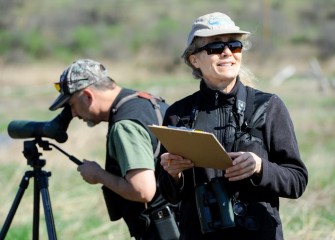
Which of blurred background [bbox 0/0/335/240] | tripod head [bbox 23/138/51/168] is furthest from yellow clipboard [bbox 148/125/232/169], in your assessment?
tripod head [bbox 23/138/51/168]

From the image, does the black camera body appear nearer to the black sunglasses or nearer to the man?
the black sunglasses

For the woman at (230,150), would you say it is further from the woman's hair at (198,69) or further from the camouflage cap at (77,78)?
the camouflage cap at (77,78)

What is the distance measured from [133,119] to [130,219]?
1.84 feet

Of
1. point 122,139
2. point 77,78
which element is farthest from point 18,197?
point 122,139

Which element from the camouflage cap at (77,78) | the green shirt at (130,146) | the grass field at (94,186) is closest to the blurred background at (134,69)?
the grass field at (94,186)

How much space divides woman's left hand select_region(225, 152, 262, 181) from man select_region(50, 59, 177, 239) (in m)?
1.13

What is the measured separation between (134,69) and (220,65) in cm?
4123

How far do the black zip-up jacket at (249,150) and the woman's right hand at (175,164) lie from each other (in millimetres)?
76

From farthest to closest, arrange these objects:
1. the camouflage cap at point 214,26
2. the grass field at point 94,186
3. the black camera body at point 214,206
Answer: the grass field at point 94,186
the camouflage cap at point 214,26
the black camera body at point 214,206

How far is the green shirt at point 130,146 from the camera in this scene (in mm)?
4961

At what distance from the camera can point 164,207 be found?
525 cm

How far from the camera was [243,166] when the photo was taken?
3.84 metres

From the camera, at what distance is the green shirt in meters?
4.96

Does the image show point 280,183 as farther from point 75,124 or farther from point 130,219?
point 75,124
